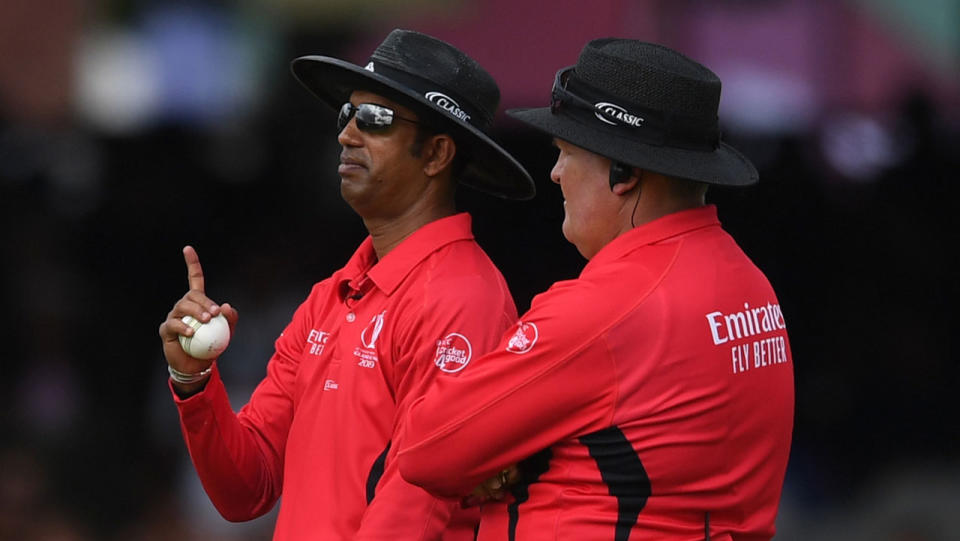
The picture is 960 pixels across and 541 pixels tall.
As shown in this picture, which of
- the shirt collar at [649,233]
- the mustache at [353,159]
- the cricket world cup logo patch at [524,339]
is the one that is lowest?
the cricket world cup logo patch at [524,339]

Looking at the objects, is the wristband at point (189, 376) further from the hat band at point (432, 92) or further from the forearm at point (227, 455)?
the hat band at point (432, 92)

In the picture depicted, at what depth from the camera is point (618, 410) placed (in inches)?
124

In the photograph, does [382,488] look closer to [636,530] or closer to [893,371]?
[636,530]

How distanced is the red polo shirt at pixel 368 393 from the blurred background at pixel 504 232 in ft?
11.4

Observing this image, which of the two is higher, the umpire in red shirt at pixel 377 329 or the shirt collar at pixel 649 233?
the shirt collar at pixel 649 233

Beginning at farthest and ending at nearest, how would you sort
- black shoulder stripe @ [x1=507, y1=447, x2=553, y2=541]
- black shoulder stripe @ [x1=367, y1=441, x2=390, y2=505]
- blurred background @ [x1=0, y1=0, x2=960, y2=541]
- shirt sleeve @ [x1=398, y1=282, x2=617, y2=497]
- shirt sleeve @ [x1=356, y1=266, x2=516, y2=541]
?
blurred background @ [x1=0, y1=0, x2=960, y2=541] < black shoulder stripe @ [x1=367, y1=441, x2=390, y2=505] < shirt sleeve @ [x1=356, y1=266, x2=516, y2=541] < black shoulder stripe @ [x1=507, y1=447, x2=553, y2=541] < shirt sleeve @ [x1=398, y1=282, x2=617, y2=497]

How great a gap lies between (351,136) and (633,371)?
1201mm

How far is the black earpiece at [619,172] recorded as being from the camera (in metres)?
3.34

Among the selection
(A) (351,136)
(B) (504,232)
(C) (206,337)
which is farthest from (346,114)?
(B) (504,232)

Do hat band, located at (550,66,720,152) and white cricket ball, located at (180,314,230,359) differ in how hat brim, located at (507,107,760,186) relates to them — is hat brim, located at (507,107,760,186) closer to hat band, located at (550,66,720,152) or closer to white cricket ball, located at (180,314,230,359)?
hat band, located at (550,66,720,152)

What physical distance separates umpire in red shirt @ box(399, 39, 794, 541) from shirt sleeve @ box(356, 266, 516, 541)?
187mm

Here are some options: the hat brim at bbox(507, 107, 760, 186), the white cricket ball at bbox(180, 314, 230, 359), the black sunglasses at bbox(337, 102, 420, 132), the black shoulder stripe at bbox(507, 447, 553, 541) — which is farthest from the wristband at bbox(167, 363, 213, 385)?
the hat brim at bbox(507, 107, 760, 186)

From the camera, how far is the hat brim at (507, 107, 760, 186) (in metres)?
3.29

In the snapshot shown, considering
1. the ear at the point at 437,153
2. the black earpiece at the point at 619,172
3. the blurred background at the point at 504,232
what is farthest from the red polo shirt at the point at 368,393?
the blurred background at the point at 504,232
